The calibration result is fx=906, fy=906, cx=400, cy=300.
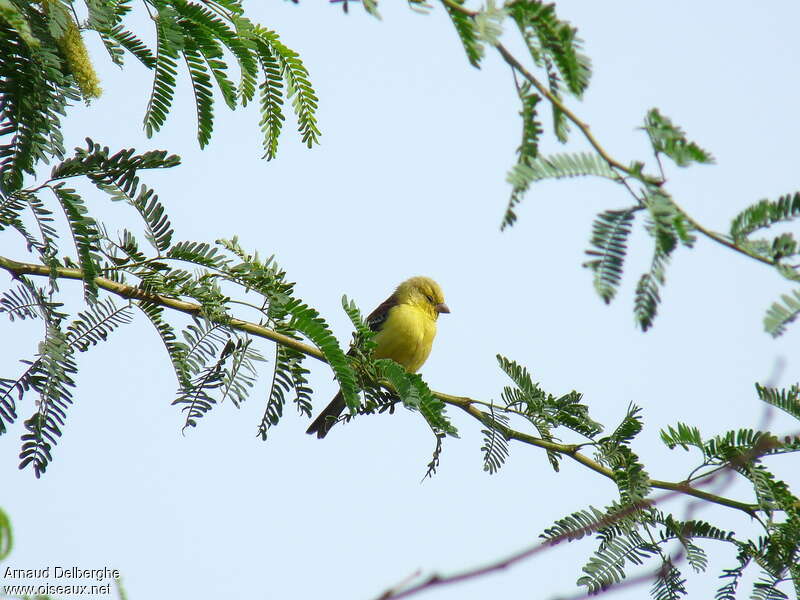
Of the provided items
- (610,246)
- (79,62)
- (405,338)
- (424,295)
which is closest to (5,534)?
(610,246)

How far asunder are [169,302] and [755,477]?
2478 millimetres

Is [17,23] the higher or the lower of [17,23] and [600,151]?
the higher

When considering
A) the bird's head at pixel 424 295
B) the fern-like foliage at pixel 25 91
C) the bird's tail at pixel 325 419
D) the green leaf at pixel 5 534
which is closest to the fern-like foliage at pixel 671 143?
the green leaf at pixel 5 534

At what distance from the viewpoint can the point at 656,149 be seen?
1.93 metres

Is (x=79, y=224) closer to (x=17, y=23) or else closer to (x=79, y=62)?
(x=79, y=62)

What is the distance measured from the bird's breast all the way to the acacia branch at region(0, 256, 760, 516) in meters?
3.77

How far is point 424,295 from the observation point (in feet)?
28.7

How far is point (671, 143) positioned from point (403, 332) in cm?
601

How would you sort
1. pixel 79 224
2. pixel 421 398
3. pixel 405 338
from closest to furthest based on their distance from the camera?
1. pixel 79 224
2. pixel 421 398
3. pixel 405 338

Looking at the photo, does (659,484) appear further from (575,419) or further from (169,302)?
(169,302)

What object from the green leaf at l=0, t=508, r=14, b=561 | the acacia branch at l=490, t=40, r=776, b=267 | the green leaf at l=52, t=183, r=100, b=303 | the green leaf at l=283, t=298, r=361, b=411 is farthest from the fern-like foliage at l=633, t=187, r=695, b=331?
the green leaf at l=52, t=183, r=100, b=303

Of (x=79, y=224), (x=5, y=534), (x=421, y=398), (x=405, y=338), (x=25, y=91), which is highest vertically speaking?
(x=405, y=338)

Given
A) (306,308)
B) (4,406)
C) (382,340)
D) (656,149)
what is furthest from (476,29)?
(382,340)

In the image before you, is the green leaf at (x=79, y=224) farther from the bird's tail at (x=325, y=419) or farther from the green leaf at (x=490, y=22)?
the bird's tail at (x=325, y=419)
